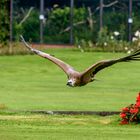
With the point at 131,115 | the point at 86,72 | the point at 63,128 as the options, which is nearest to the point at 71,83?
the point at 86,72

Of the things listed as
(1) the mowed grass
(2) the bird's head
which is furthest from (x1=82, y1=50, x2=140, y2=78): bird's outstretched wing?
(1) the mowed grass

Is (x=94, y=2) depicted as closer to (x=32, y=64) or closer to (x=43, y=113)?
(x=32, y=64)

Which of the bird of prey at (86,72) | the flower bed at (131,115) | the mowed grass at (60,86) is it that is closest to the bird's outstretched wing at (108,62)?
the bird of prey at (86,72)

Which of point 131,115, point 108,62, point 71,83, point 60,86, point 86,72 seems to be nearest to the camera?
point 108,62

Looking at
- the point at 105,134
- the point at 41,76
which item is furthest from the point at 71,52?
the point at 105,134

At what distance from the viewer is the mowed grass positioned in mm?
20875

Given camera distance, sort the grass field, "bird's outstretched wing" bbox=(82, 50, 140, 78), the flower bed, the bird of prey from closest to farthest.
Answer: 1. "bird's outstretched wing" bbox=(82, 50, 140, 78)
2. the bird of prey
3. the grass field
4. the flower bed

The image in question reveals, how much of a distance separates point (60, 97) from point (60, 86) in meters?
2.66

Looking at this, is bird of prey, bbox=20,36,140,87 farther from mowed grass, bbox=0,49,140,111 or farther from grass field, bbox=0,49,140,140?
mowed grass, bbox=0,49,140,111

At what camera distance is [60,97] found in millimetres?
22203

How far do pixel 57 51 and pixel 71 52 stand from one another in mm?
619

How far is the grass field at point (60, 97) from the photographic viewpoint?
15.2 metres

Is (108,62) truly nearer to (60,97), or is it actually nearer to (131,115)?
(131,115)

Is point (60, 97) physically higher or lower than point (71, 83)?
lower
